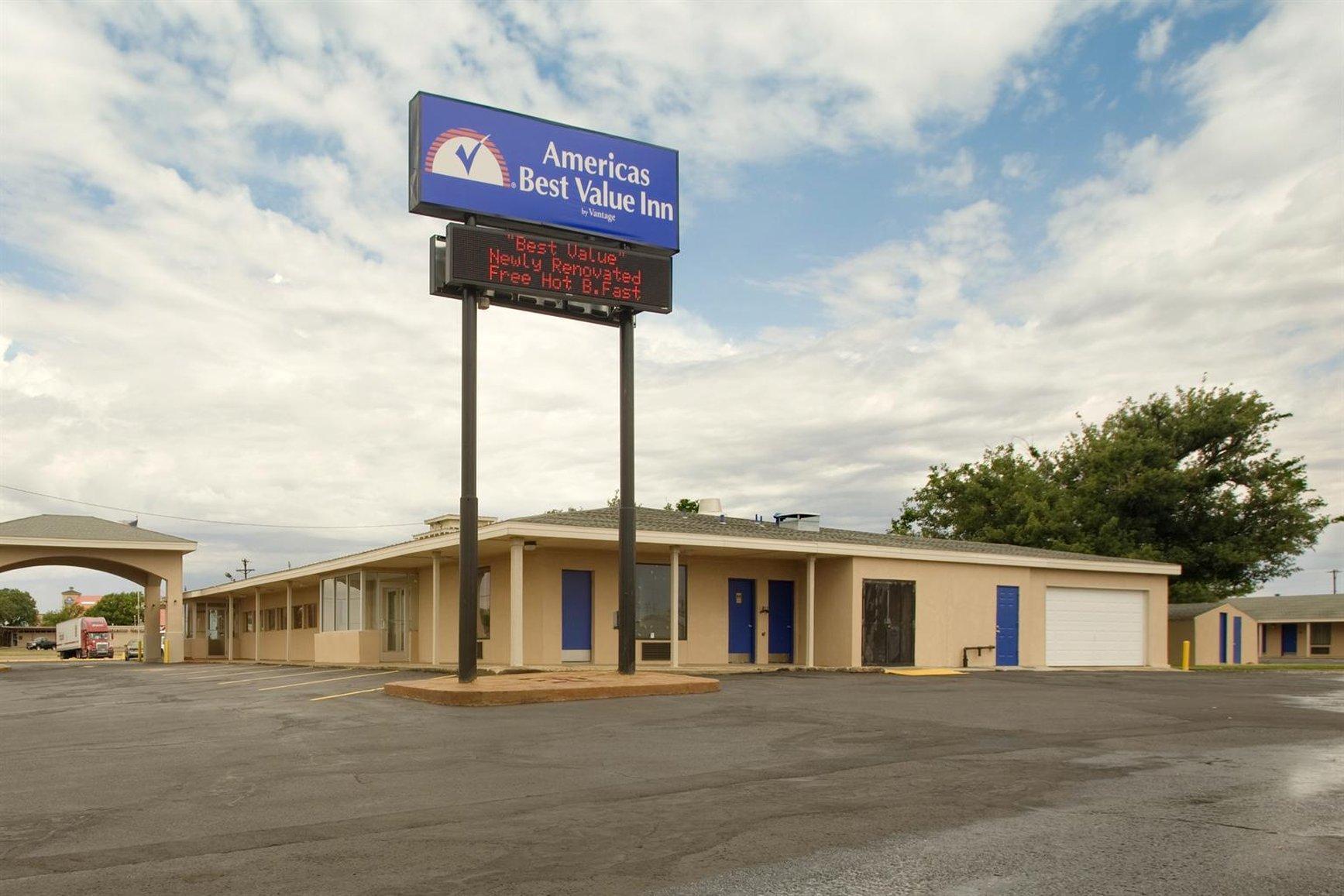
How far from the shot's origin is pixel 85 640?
69.1m

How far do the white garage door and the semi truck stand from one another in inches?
2380

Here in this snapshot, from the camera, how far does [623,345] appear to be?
18391 millimetres

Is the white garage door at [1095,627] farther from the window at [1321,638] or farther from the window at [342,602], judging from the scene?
the window at [1321,638]

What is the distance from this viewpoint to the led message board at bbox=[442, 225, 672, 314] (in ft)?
54.3

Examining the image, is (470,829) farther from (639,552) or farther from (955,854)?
(639,552)

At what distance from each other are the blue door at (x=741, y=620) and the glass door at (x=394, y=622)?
9452 mm

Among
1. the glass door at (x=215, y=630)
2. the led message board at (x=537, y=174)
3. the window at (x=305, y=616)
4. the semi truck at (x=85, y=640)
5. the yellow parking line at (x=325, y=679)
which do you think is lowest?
the semi truck at (x=85, y=640)

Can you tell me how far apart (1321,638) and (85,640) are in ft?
241

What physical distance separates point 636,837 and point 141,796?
3879mm

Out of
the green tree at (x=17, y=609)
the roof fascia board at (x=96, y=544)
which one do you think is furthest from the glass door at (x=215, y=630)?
the green tree at (x=17, y=609)

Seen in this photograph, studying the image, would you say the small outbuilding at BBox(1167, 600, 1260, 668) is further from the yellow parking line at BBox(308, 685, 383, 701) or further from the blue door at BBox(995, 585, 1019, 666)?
the yellow parking line at BBox(308, 685, 383, 701)

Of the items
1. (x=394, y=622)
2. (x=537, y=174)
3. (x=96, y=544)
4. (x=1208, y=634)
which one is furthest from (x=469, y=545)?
(x=1208, y=634)

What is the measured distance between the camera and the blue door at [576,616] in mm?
23359

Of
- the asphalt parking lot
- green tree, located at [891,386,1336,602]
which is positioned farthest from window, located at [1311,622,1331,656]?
the asphalt parking lot
